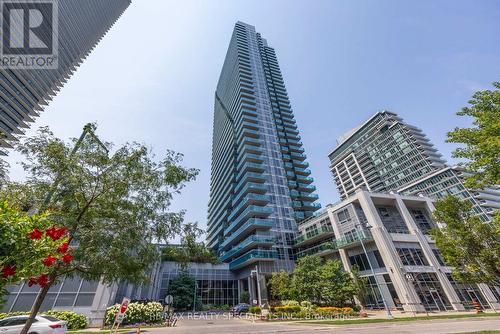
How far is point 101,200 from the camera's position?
11328 mm

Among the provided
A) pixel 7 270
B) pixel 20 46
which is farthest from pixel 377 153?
pixel 20 46

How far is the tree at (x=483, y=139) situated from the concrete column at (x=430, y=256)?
27669 millimetres

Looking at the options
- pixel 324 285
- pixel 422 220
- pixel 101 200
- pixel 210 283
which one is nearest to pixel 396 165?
pixel 422 220

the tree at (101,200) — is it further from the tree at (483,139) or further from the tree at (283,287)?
the tree at (283,287)

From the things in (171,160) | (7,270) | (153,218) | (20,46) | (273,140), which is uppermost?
(20,46)

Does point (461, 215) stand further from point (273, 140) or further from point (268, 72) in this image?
point (268, 72)

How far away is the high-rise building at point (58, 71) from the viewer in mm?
55406

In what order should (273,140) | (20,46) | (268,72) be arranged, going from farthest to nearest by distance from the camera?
(268,72)
(273,140)
(20,46)

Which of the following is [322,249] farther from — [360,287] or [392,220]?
[392,220]

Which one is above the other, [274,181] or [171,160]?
[274,181]

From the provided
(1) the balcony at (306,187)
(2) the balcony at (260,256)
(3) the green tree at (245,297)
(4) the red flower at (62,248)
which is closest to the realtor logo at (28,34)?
(2) the balcony at (260,256)

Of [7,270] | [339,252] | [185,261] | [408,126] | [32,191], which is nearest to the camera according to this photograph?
[7,270]

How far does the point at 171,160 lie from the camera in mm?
12352

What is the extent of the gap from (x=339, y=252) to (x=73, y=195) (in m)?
38.2
